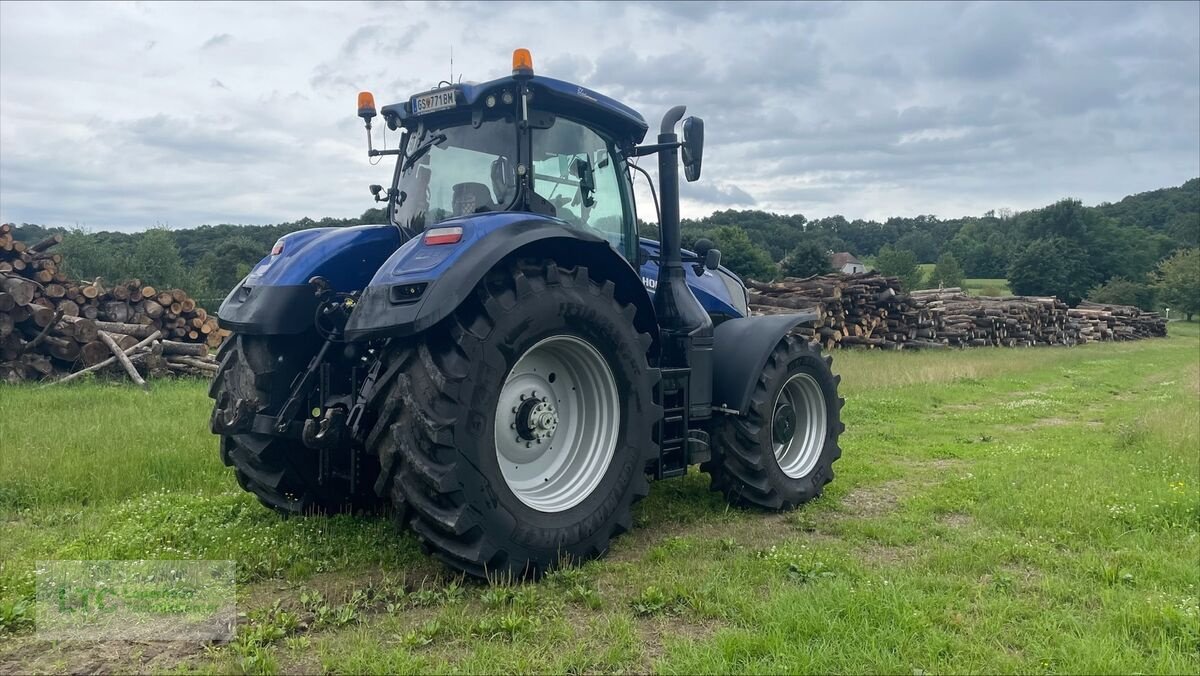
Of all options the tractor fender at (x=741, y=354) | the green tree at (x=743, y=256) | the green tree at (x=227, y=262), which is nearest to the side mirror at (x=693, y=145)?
the tractor fender at (x=741, y=354)

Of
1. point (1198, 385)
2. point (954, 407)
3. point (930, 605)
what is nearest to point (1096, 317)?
point (1198, 385)

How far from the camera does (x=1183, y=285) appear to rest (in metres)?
55.5

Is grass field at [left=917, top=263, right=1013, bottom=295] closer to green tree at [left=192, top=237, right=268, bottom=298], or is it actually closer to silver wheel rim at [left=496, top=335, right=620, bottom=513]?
green tree at [left=192, top=237, right=268, bottom=298]

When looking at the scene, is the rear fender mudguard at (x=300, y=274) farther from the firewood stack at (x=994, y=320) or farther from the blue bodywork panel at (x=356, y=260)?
the firewood stack at (x=994, y=320)

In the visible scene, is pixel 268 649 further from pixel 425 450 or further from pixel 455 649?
pixel 425 450

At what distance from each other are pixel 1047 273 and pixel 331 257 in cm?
6298

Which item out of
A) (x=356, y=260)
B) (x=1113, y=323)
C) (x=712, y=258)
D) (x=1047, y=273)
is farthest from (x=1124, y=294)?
(x=356, y=260)

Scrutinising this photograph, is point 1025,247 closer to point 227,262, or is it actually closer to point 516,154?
point 227,262

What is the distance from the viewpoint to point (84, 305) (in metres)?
13.2

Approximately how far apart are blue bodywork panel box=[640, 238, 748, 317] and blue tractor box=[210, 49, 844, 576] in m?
0.04

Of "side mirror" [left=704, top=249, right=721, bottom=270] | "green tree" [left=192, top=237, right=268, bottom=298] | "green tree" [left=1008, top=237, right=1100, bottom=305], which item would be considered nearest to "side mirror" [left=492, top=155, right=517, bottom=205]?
"side mirror" [left=704, top=249, right=721, bottom=270]

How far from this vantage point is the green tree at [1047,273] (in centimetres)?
5838

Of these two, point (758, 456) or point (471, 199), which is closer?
point (471, 199)

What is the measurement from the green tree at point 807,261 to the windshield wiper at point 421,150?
38.7 metres
